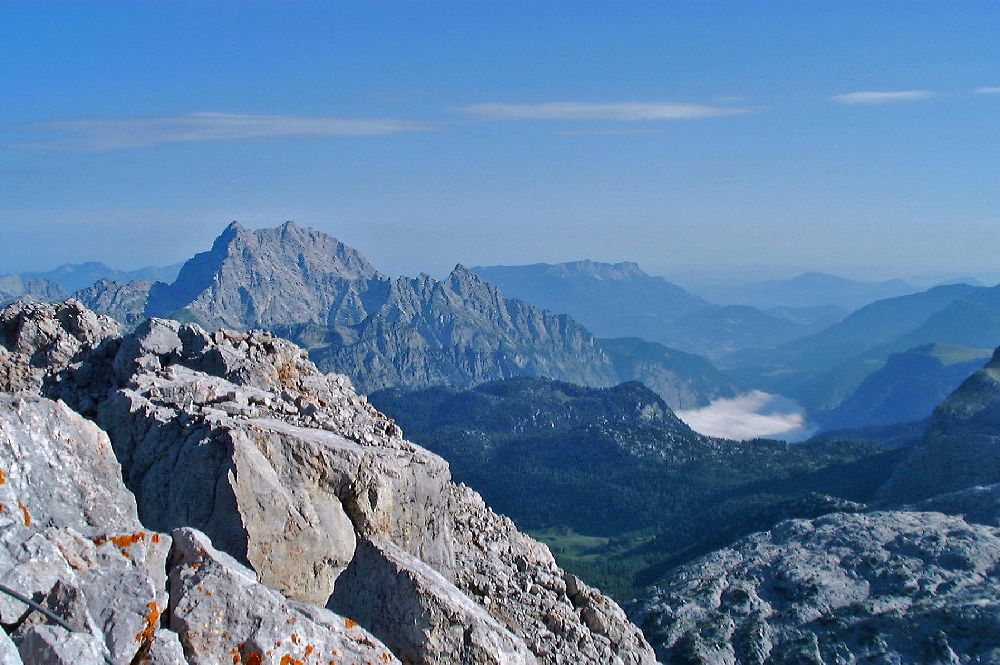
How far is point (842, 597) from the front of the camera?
131 meters

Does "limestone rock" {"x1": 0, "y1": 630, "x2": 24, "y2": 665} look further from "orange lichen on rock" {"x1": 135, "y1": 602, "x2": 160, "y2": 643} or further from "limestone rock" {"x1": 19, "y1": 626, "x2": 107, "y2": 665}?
"orange lichen on rock" {"x1": 135, "y1": 602, "x2": 160, "y2": 643}

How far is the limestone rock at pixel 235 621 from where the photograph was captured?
18609mm

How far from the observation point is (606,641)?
37750 mm

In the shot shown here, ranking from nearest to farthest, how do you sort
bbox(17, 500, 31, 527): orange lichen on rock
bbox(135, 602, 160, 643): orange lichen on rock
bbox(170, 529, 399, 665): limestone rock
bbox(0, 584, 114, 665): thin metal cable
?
bbox(0, 584, 114, 665): thin metal cable < bbox(135, 602, 160, 643): orange lichen on rock < bbox(170, 529, 399, 665): limestone rock < bbox(17, 500, 31, 527): orange lichen on rock

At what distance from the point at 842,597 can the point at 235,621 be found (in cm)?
12971

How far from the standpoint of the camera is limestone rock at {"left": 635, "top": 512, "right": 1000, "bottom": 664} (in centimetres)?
11006

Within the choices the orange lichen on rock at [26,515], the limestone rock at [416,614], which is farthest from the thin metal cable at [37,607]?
the limestone rock at [416,614]

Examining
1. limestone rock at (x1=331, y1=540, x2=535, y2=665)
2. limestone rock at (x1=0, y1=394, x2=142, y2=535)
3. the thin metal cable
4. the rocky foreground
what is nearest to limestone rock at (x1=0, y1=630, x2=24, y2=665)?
the rocky foreground

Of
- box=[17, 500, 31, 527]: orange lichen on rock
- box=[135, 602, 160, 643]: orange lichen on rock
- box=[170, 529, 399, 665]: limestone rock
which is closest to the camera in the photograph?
box=[135, 602, 160, 643]: orange lichen on rock

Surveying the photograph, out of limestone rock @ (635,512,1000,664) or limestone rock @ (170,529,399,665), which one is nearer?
limestone rock @ (170,529,399,665)

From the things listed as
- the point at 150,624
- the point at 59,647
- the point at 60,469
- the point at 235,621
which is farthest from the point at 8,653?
the point at 60,469

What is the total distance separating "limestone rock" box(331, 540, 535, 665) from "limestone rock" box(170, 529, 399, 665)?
16.9 ft

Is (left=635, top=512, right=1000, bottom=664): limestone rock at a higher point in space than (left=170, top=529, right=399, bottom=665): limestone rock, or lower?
lower

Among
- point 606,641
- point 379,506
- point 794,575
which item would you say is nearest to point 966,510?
point 794,575
